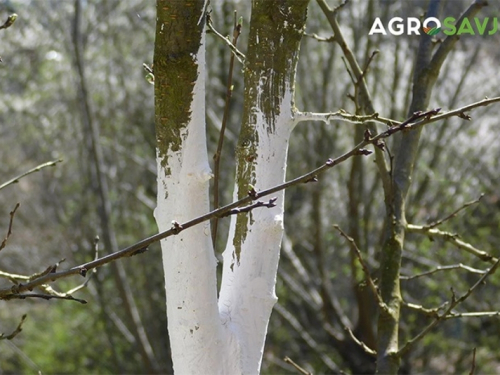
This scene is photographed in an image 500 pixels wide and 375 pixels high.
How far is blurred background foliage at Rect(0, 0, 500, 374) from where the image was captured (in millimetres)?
6820

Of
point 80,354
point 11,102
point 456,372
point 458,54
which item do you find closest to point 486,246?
point 456,372

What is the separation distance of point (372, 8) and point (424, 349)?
324 centimetres

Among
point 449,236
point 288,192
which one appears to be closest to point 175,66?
point 449,236

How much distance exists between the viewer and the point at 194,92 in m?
1.77

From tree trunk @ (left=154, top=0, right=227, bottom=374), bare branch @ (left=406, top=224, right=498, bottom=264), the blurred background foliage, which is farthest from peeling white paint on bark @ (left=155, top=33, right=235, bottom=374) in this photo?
the blurred background foliage

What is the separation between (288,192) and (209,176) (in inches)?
243

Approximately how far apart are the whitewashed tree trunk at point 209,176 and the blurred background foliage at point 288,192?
4419 millimetres

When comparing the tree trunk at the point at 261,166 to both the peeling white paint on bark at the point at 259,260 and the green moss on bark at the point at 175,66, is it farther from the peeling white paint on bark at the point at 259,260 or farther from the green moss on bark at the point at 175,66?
the green moss on bark at the point at 175,66

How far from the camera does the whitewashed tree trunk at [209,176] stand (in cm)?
176

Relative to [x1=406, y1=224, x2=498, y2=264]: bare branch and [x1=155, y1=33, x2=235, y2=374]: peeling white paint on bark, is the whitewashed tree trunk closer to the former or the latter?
[x1=155, y1=33, x2=235, y2=374]: peeling white paint on bark

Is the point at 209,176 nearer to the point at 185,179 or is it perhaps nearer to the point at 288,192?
the point at 185,179

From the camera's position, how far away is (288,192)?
7922mm

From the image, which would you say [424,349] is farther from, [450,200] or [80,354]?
[80,354]

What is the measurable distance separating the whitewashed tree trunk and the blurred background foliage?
442 centimetres
